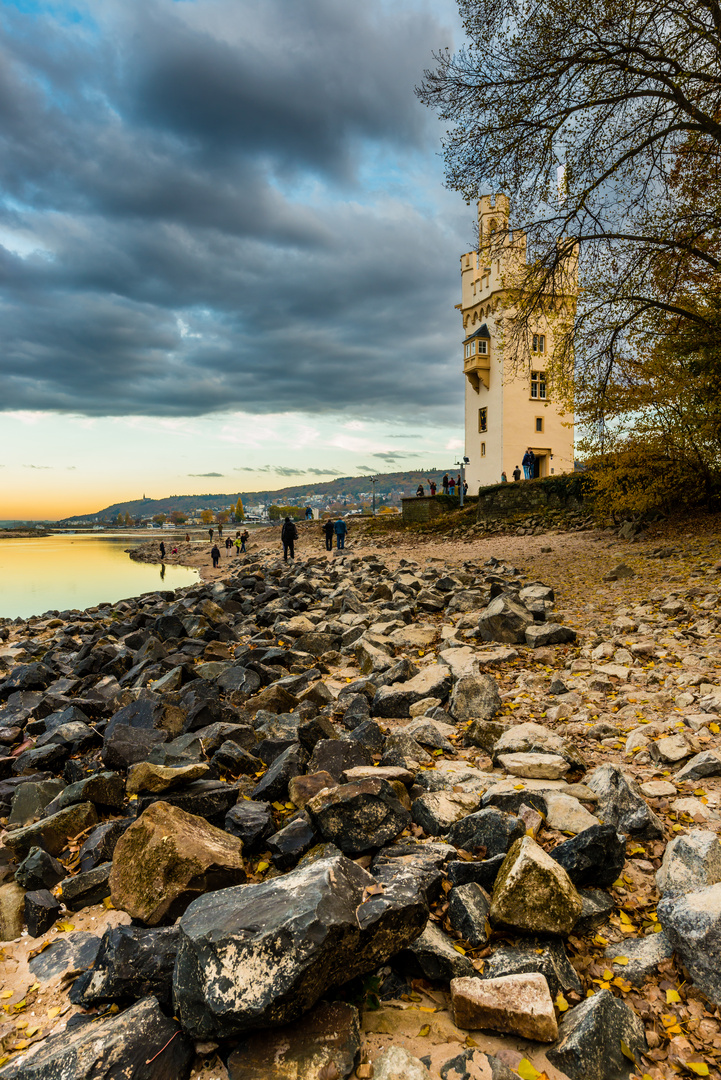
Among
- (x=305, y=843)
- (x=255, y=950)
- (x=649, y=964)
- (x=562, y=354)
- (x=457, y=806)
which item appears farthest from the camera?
(x=562, y=354)

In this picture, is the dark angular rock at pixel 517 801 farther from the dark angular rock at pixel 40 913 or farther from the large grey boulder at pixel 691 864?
the dark angular rock at pixel 40 913

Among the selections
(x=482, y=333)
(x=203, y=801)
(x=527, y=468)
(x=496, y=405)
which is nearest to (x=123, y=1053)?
(x=203, y=801)

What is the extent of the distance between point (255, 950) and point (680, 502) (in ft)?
51.3

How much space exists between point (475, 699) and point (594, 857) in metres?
2.50

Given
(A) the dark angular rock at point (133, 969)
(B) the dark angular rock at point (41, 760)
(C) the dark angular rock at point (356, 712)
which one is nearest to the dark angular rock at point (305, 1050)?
(A) the dark angular rock at point (133, 969)

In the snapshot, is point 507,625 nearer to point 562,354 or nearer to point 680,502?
point 562,354

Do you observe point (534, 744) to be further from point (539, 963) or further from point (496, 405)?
point (496, 405)

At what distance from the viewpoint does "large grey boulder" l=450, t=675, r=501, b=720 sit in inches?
199

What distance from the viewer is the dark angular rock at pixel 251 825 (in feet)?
10.7

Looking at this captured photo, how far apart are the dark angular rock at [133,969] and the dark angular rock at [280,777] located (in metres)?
1.31

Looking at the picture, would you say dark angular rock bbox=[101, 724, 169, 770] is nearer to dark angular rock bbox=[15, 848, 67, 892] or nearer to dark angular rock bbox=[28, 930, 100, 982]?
dark angular rock bbox=[15, 848, 67, 892]

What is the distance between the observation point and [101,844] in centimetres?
343

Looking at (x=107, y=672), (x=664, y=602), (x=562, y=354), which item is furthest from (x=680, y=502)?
(x=107, y=672)

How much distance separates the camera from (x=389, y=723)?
5223 millimetres
